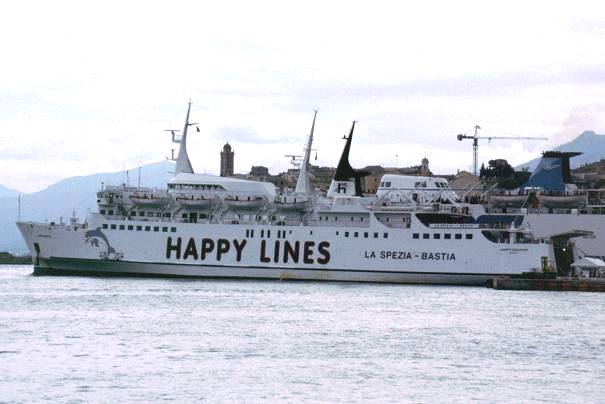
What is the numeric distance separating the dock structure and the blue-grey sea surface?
266cm

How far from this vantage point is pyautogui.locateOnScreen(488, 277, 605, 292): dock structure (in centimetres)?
5800

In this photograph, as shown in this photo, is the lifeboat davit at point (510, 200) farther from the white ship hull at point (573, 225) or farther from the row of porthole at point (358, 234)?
the row of porthole at point (358, 234)

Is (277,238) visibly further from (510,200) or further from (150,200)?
(510,200)

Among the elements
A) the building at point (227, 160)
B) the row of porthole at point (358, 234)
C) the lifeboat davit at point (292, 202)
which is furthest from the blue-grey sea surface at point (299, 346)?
the building at point (227, 160)

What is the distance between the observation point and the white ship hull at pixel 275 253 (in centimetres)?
6091

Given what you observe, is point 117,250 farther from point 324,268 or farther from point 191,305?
point 191,305

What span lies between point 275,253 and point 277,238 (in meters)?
0.73

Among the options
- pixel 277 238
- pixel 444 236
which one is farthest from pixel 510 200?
pixel 277 238

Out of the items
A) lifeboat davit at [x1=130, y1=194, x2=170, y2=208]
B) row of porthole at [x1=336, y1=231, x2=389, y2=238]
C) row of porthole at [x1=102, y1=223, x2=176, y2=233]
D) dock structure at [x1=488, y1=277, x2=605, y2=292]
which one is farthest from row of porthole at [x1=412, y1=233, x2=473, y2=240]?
lifeboat davit at [x1=130, y1=194, x2=170, y2=208]

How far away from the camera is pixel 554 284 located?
58250 mm

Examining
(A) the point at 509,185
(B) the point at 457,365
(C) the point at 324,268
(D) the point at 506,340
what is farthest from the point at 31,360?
(A) the point at 509,185

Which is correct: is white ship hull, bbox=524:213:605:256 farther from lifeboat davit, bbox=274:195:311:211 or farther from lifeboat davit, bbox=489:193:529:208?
lifeboat davit, bbox=274:195:311:211

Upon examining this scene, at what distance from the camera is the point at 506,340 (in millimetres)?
38219

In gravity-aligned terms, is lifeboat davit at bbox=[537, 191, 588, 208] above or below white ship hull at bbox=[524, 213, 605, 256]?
above
